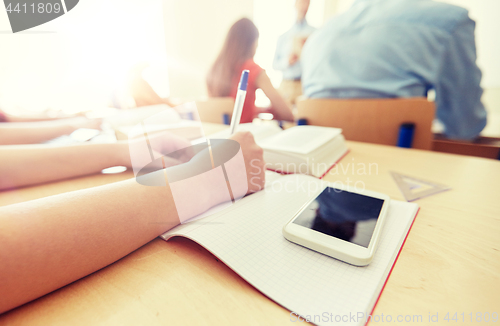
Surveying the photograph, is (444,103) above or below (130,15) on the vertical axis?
below

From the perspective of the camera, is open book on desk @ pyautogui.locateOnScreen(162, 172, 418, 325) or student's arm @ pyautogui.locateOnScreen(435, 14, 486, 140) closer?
open book on desk @ pyautogui.locateOnScreen(162, 172, 418, 325)

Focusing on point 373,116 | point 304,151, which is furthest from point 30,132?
point 373,116

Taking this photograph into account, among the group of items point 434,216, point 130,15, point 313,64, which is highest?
point 130,15

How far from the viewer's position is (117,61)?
1503 mm

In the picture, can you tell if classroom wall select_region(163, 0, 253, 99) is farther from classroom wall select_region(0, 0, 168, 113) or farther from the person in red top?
the person in red top

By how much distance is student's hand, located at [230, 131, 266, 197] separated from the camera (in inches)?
14.5

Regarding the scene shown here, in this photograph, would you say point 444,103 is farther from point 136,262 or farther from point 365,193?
point 136,262

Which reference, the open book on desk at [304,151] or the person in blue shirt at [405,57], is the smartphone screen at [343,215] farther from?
the person in blue shirt at [405,57]

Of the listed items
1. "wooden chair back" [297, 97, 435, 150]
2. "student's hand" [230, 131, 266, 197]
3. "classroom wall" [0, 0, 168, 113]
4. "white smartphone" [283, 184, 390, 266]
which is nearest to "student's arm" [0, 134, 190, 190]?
"student's hand" [230, 131, 266, 197]

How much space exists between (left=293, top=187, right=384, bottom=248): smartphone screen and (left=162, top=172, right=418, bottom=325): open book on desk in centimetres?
2

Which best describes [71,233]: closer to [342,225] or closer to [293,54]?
[342,225]

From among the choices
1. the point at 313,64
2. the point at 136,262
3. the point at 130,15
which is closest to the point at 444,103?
the point at 313,64

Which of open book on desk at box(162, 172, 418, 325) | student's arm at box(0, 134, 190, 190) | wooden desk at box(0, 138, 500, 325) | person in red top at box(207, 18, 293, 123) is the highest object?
person in red top at box(207, 18, 293, 123)

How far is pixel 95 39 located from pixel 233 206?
1.57 m
